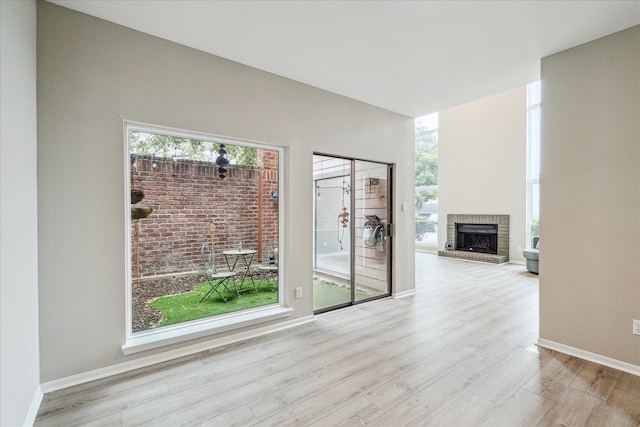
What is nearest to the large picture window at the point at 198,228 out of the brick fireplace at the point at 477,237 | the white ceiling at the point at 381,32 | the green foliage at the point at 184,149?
the green foliage at the point at 184,149

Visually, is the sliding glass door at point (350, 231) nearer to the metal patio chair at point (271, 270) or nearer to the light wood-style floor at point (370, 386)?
the metal patio chair at point (271, 270)

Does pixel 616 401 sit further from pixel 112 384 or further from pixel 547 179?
pixel 112 384

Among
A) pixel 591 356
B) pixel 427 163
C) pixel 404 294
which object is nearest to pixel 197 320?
pixel 404 294

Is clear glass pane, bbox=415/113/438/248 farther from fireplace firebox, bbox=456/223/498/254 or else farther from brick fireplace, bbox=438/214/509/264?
fireplace firebox, bbox=456/223/498/254

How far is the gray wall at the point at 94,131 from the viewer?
2.09 m

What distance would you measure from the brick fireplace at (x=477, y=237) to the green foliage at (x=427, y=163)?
142 cm

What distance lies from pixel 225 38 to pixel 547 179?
3193mm

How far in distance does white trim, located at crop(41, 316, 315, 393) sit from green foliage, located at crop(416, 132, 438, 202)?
7526 millimetres

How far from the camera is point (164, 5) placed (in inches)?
83.3

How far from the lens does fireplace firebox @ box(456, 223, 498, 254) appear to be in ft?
25.0

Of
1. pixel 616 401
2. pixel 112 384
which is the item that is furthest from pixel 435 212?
pixel 112 384

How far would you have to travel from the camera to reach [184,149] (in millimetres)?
2986

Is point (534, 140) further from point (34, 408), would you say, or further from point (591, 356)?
point (34, 408)

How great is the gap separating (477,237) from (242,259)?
6.76 metres
